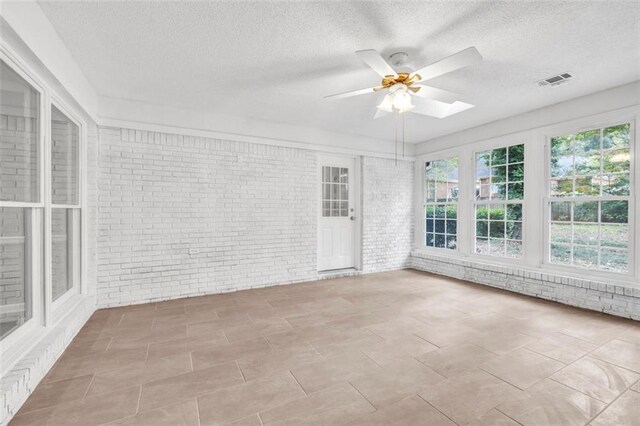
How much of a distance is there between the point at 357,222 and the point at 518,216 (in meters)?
2.64

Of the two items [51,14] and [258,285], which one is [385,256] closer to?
[258,285]

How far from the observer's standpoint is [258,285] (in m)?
4.80

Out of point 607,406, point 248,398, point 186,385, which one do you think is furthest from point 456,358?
point 186,385

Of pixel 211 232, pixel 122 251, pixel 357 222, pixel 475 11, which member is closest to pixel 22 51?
pixel 122 251

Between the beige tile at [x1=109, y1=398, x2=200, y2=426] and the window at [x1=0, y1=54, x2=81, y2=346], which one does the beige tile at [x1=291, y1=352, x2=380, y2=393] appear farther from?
the window at [x1=0, y1=54, x2=81, y2=346]

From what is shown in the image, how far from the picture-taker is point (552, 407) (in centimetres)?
188

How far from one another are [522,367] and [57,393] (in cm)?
336

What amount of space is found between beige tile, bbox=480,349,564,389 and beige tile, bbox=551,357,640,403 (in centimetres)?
8

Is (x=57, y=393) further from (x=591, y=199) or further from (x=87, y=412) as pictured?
(x=591, y=199)

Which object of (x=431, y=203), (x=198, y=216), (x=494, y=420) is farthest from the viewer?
(x=431, y=203)

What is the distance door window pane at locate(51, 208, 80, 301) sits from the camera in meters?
2.89

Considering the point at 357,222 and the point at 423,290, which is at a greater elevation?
the point at 357,222

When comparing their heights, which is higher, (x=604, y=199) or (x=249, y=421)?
(x=604, y=199)

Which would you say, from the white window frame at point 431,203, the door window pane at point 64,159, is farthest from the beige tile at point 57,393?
the white window frame at point 431,203
